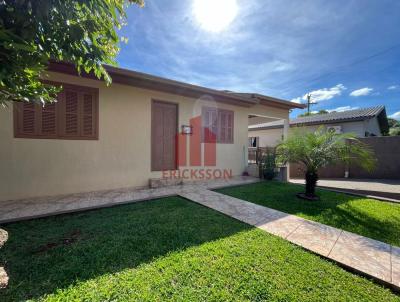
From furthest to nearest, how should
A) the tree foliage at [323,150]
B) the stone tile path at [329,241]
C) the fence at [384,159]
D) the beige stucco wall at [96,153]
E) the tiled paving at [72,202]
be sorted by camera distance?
the fence at [384,159] < the tree foliage at [323,150] < the beige stucco wall at [96,153] < the tiled paving at [72,202] < the stone tile path at [329,241]

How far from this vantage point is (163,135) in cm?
710

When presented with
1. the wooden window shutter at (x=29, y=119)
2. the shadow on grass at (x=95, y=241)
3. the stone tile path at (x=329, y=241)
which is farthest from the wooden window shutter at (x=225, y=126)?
the wooden window shutter at (x=29, y=119)

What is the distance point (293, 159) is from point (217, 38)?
19.7 ft

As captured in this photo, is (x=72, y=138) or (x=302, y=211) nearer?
(x=302, y=211)

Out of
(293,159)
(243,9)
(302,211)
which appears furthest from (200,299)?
(243,9)

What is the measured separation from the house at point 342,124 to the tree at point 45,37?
10.5 metres

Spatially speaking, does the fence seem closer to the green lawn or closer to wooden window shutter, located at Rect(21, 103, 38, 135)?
the green lawn

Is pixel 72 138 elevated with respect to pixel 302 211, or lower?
elevated

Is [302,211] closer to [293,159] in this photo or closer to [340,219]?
[340,219]

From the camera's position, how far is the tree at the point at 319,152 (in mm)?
5379

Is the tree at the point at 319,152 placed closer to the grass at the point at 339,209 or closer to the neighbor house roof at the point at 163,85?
the grass at the point at 339,209

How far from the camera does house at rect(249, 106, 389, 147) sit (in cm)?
1419

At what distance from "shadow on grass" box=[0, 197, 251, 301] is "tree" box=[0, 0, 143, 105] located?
6.59 ft

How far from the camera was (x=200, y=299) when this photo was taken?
76.0 inches
